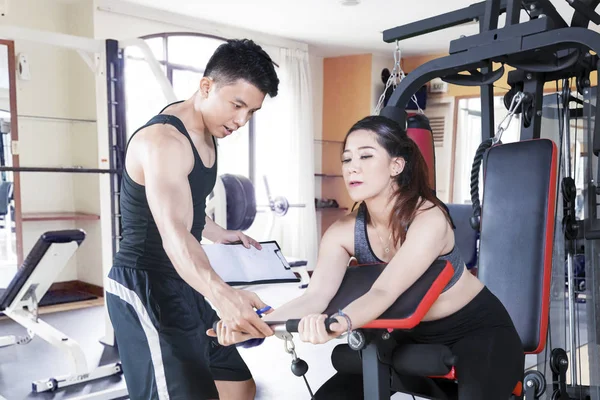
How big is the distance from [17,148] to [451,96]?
446 centimetres

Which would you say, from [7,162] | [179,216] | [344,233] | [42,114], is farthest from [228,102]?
[42,114]

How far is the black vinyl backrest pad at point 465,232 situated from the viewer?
141 inches

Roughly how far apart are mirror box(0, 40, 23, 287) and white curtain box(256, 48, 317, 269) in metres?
2.39

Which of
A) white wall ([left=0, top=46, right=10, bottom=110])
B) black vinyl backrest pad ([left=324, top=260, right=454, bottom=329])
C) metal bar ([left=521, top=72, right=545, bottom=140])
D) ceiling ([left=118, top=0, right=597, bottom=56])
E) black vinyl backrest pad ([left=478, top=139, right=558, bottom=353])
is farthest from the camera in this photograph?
ceiling ([left=118, top=0, right=597, bottom=56])

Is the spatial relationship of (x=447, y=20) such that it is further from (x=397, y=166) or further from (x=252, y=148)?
(x=252, y=148)

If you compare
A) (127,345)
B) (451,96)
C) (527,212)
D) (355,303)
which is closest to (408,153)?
(355,303)

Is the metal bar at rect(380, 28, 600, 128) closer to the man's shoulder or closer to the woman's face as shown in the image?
the woman's face

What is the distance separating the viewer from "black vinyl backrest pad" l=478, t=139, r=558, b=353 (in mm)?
1619

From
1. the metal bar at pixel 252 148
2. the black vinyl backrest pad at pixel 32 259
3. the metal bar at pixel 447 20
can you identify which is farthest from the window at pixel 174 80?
the metal bar at pixel 447 20

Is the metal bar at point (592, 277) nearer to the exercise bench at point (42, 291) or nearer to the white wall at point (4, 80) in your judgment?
the exercise bench at point (42, 291)

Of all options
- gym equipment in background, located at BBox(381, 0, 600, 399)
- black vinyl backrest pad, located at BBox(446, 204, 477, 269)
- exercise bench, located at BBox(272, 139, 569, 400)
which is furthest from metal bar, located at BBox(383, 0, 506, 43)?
black vinyl backrest pad, located at BBox(446, 204, 477, 269)

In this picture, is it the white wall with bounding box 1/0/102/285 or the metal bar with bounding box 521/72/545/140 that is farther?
the white wall with bounding box 1/0/102/285

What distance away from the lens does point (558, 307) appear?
198cm

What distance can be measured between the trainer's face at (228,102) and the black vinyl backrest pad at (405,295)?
0.48 meters
